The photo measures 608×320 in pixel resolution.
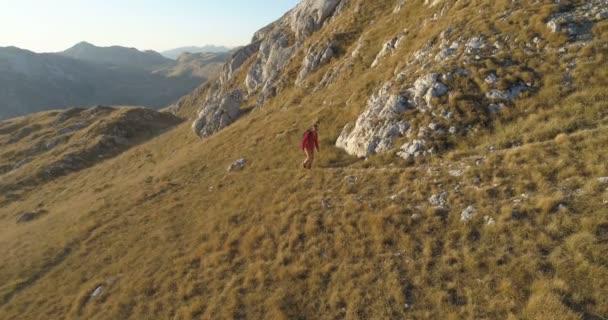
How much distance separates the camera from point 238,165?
28406mm

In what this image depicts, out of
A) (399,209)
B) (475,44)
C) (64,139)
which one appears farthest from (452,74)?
(64,139)

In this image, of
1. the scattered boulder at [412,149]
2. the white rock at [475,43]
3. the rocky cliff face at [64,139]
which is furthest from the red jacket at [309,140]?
the rocky cliff face at [64,139]

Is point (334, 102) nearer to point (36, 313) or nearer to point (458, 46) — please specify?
point (458, 46)

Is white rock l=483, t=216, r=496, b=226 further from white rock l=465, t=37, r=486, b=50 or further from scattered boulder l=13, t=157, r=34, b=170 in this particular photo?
scattered boulder l=13, t=157, r=34, b=170

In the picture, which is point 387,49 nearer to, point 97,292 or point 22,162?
point 97,292

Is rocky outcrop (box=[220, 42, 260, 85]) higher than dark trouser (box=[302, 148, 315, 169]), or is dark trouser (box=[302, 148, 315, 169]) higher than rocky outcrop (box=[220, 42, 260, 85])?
rocky outcrop (box=[220, 42, 260, 85])

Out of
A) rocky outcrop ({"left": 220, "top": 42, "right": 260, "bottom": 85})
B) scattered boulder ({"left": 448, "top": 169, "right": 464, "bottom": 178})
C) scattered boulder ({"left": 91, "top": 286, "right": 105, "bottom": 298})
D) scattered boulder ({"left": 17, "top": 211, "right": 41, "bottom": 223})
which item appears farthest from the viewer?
rocky outcrop ({"left": 220, "top": 42, "right": 260, "bottom": 85})

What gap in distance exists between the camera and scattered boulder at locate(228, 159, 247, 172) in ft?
92.3

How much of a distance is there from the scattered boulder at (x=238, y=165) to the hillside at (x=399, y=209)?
16.6 inches

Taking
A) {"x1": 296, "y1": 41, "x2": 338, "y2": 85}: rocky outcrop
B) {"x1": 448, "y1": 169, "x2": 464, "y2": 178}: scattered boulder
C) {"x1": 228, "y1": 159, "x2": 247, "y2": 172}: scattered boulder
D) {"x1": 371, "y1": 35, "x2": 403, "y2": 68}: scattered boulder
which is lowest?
{"x1": 448, "y1": 169, "x2": 464, "y2": 178}: scattered boulder

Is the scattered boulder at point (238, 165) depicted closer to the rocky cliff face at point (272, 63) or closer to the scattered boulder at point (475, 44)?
the scattered boulder at point (475, 44)

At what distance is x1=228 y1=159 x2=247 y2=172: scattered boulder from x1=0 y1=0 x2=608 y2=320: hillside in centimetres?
42

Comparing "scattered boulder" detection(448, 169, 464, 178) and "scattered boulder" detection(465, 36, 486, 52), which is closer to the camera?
"scattered boulder" detection(448, 169, 464, 178)

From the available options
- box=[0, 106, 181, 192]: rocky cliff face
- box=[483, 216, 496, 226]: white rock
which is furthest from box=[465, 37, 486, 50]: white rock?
box=[0, 106, 181, 192]: rocky cliff face
